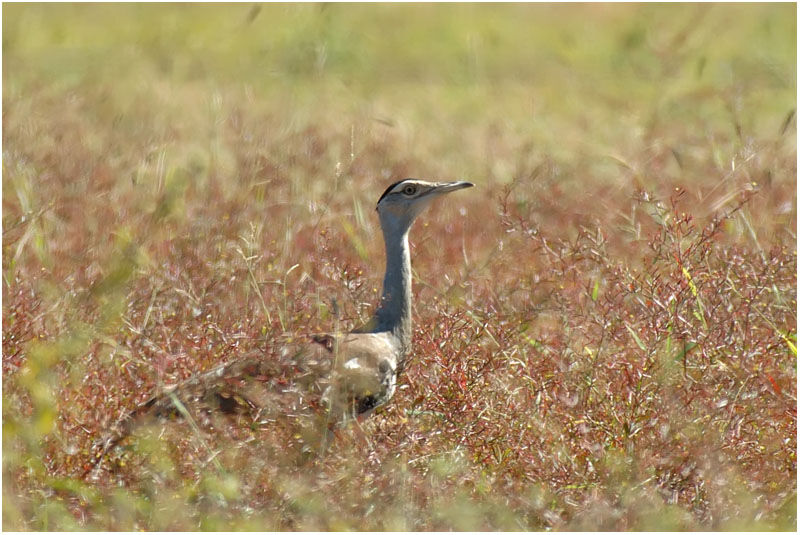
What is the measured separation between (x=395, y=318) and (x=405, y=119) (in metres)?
5.59

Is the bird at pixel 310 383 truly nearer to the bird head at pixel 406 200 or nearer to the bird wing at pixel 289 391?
the bird wing at pixel 289 391

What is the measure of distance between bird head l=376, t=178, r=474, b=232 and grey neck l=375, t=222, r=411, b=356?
151mm

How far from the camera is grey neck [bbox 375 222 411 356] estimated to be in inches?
189

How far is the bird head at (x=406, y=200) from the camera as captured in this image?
200 inches

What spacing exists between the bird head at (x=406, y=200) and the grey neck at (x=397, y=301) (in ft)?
0.50

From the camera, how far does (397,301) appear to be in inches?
191

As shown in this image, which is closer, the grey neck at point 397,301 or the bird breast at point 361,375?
the bird breast at point 361,375

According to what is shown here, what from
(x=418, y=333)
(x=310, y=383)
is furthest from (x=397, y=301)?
(x=310, y=383)

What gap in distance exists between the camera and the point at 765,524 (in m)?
3.85

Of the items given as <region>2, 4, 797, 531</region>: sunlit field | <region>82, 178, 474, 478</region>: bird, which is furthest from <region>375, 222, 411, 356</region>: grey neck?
<region>2, 4, 797, 531</region>: sunlit field

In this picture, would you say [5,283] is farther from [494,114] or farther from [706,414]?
[494,114]

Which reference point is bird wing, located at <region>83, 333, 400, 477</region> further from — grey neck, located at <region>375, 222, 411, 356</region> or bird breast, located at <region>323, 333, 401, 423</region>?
grey neck, located at <region>375, 222, 411, 356</region>

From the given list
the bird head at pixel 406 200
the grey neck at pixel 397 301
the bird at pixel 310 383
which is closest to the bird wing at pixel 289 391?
the bird at pixel 310 383

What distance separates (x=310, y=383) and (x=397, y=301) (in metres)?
0.77
